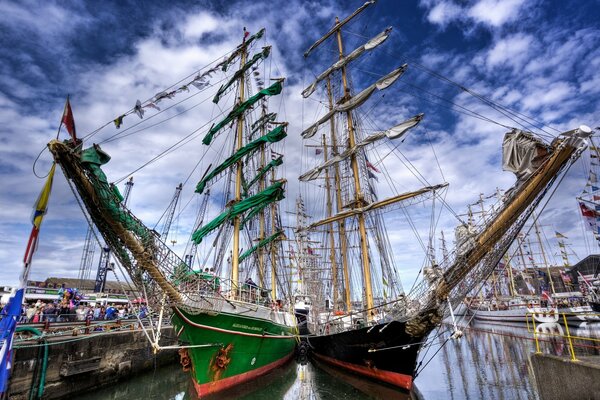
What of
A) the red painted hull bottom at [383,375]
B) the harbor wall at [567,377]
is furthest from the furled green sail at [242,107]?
the harbor wall at [567,377]

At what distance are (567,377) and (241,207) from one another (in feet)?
42.5

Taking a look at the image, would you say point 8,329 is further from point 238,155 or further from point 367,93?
point 367,93

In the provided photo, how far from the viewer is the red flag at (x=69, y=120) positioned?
736 cm

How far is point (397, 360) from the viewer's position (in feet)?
39.5

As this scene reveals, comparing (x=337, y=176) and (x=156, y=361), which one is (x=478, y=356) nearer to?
(x=337, y=176)

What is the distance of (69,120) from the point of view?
7473 mm

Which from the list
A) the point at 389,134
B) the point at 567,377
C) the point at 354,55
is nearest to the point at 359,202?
the point at 389,134

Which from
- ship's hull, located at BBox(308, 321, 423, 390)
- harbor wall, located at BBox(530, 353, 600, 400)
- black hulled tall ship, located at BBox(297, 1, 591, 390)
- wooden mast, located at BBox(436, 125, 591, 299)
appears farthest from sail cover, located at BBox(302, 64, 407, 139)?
harbor wall, located at BBox(530, 353, 600, 400)

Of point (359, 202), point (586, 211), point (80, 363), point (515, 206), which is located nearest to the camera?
point (515, 206)

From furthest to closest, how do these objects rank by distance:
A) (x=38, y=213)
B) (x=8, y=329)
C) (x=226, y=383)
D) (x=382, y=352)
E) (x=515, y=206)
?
(x=382, y=352), (x=226, y=383), (x=515, y=206), (x=38, y=213), (x=8, y=329)

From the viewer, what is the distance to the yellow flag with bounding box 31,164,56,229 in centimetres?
736

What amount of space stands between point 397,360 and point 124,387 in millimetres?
11131

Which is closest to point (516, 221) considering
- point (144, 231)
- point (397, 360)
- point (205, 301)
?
point (397, 360)

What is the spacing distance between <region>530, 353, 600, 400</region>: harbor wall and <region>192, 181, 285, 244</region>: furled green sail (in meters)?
12.3
